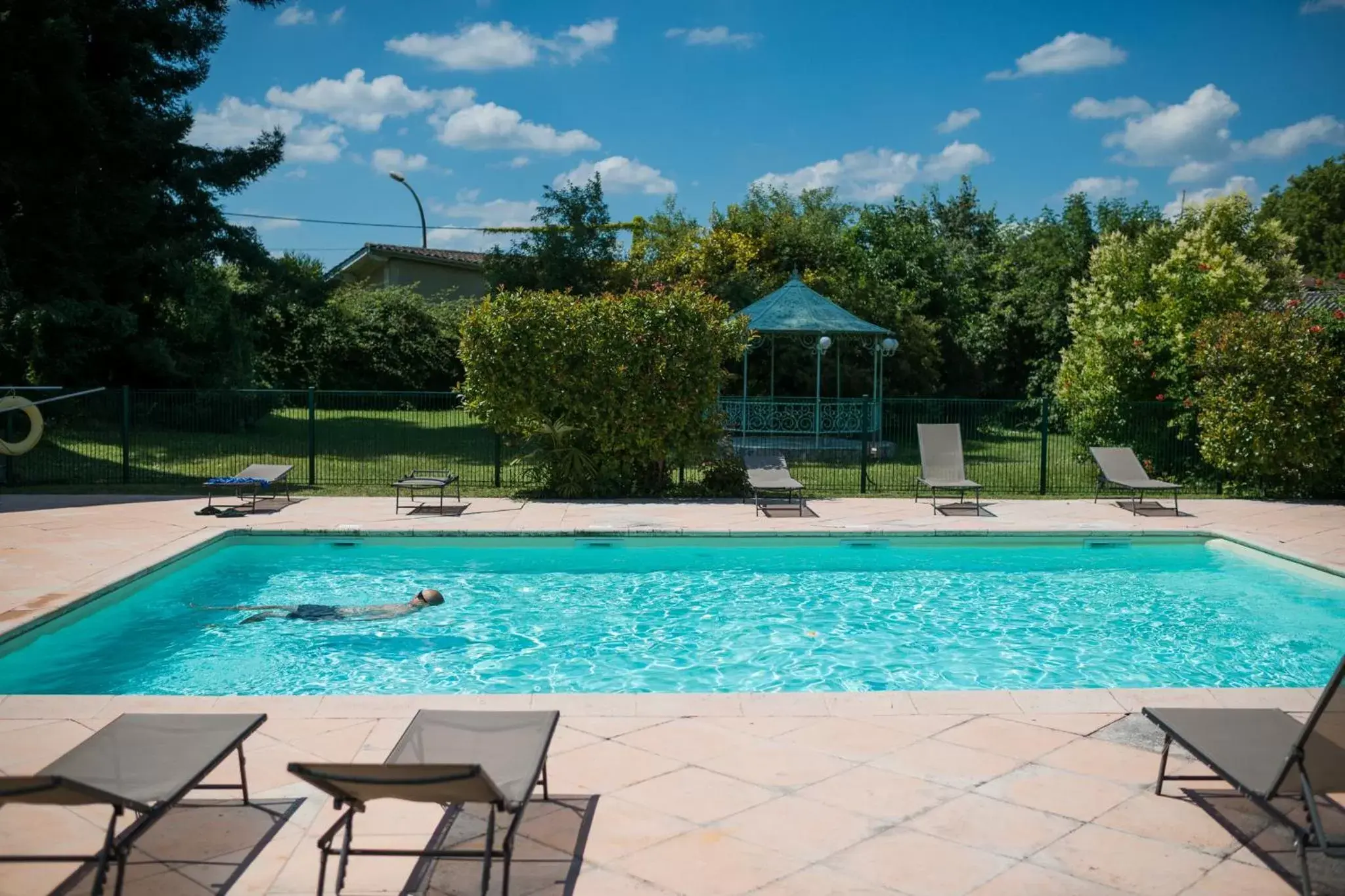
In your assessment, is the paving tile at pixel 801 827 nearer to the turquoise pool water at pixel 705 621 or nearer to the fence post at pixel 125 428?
the turquoise pool water at pixel 705 621

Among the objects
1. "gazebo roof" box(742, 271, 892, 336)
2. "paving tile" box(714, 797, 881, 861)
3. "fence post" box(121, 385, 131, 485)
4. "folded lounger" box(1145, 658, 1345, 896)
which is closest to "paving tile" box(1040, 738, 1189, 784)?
"folded lounger" box(1145, 658, 1345, 896)

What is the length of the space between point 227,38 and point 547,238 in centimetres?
857

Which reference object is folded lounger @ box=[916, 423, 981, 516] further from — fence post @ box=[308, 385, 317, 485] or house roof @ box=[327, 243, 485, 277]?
house roof @ box=[327, 243, 485, 277]

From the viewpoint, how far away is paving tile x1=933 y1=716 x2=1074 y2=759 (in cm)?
547

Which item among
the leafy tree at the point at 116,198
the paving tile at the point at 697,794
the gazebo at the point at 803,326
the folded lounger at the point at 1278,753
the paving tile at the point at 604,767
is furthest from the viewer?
the gazebo at the point at 803,326

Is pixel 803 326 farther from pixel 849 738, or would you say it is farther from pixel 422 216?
pixel 422 216

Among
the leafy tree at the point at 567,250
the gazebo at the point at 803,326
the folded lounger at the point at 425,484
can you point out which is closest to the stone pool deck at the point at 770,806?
the folded lounger at the point at 425,484

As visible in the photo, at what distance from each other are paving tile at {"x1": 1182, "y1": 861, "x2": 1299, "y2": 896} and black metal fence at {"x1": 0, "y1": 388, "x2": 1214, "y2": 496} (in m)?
11.5

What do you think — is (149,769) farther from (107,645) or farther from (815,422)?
(815,422)

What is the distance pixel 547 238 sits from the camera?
2569 cm

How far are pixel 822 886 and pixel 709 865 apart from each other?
1.50 ft

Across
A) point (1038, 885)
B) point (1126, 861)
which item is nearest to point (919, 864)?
point (1038, 885)

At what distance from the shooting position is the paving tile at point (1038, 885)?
→ 3.94 m

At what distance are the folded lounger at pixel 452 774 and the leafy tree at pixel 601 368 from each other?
10.4 meters
